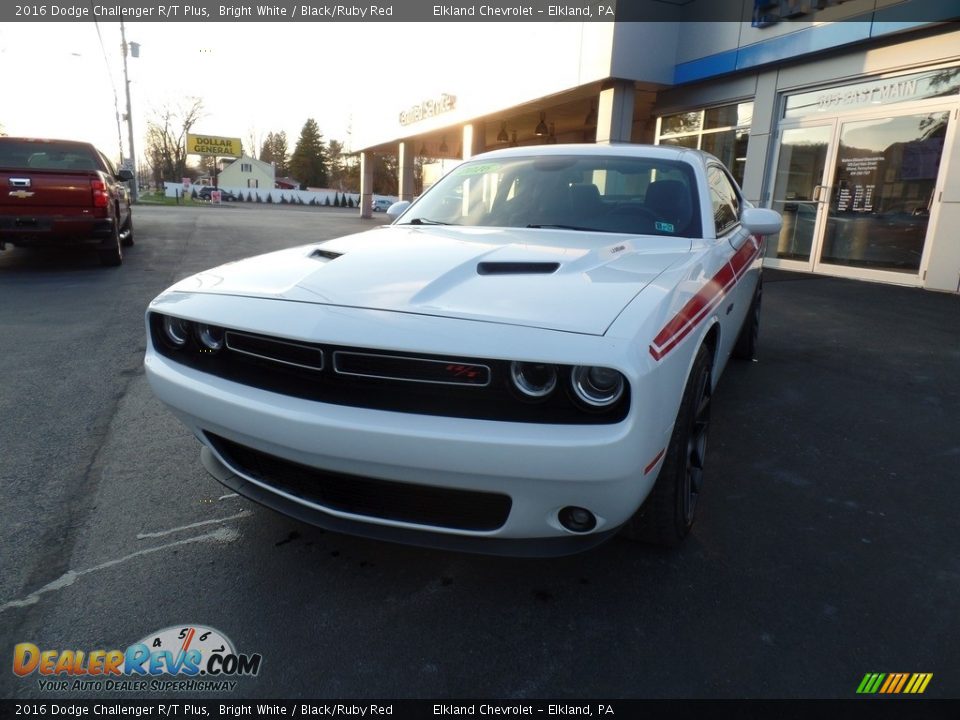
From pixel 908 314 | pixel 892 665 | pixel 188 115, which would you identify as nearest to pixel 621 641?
pixel 892 665

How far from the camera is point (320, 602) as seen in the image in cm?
195

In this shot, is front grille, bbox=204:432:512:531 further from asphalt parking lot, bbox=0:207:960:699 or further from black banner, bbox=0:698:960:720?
black banner, bbox=0:698:960:720

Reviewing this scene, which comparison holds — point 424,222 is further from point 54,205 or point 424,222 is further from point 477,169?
point 54,205

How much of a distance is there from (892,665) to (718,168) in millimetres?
2897

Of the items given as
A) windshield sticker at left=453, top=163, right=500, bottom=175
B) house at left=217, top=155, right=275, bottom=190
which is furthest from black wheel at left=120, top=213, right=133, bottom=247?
house at left=217, top=155, right=275, bottom=190

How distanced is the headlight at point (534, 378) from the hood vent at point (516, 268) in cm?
50

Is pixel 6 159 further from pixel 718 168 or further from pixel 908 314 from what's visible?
pixel 908 314

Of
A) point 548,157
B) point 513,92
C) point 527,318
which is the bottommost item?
point 527,318

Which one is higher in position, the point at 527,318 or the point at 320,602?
the point at 527,318

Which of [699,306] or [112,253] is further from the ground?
[699,306]

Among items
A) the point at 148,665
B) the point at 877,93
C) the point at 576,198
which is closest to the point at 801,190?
the point at 877,93

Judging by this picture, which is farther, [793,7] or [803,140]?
[803,140]

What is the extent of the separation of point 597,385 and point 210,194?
178 feet

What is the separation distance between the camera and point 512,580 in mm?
2090
